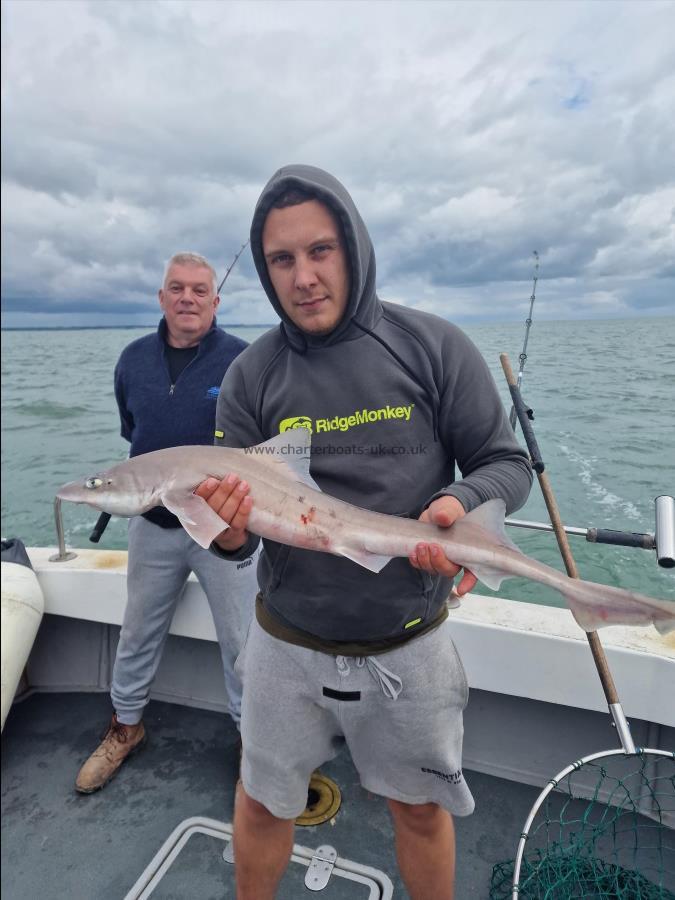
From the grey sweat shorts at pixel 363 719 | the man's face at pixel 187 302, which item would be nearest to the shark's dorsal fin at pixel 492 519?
the grey sweat shorts at pixel 363 719

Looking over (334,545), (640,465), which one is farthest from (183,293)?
(640,465)

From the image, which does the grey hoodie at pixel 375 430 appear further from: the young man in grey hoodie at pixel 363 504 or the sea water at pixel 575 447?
the sea water at pixel 575 447

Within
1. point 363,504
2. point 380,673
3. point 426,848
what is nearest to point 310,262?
point 363,504

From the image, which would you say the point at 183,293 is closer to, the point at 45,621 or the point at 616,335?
the point at 45,621

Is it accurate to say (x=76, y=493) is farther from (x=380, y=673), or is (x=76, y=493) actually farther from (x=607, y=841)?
(x=607, y=841)

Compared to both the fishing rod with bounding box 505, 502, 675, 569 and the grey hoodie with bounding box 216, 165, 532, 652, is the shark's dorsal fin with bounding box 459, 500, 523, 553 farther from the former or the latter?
the fishing rod with bounding box 505, 502, 675, 569

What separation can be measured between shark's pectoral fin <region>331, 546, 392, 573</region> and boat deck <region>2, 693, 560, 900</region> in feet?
6.55

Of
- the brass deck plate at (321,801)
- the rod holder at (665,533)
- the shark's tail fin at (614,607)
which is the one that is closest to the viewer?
the shark's tail fin at (614,607)

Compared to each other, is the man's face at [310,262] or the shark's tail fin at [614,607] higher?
the man's face at [310,262]

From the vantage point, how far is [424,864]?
2182 mm

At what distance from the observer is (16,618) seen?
3777 mm

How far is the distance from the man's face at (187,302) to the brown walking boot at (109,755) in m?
2.66

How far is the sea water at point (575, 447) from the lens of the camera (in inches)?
262

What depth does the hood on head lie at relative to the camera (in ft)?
6.72
